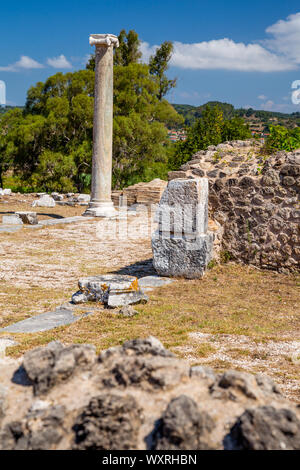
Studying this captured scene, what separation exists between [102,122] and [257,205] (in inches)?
360

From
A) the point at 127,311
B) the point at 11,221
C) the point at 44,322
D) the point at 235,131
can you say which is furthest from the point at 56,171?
the point at 44,322

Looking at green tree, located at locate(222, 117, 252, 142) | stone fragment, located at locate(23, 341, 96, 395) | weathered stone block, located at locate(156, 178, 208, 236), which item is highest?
green tree, located at locate(222, 117, 252, 142)

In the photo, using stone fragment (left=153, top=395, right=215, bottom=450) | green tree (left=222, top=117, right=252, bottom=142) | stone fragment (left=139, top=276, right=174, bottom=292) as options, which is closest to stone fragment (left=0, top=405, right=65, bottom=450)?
stone fragment (left=153, top=395, right=215, bottom=450)

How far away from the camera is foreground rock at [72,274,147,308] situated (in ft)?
17.4

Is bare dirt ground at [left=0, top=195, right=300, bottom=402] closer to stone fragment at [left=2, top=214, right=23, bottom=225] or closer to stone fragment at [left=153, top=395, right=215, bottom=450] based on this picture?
stone fragment at [left=153, top=395, right=215, bottom=450]

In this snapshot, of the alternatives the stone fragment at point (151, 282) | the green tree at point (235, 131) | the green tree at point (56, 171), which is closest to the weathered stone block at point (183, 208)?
the stone fragment at point (151, 282)

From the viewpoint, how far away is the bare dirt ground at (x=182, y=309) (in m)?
3.80

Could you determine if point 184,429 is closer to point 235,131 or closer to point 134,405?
point 134,405

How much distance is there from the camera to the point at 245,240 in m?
7.36

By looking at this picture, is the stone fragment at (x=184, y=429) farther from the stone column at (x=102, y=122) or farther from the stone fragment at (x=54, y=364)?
the stone column at (x=102, y=122)

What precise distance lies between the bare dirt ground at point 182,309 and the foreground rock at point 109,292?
0.15 meters

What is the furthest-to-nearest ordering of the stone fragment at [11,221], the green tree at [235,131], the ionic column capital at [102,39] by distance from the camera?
the green tree at [235,131] → the ionic column capital at [102,39] → the stone fragment at [11,221]

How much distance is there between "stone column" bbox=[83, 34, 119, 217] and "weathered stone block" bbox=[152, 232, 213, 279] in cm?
817

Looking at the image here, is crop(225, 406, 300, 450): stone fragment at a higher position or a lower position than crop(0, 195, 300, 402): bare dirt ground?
higher
